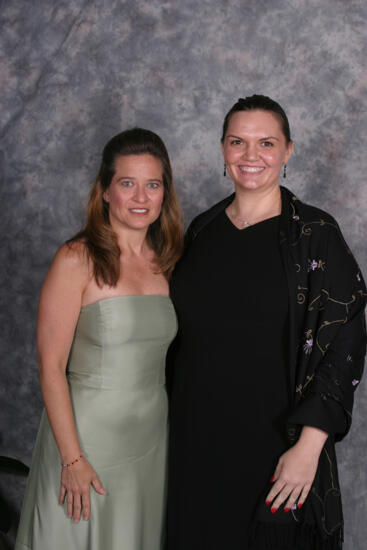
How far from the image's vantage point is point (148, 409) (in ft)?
7.06

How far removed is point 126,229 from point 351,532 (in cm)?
214

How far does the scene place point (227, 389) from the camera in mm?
2100

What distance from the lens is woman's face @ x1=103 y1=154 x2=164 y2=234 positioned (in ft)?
7.05

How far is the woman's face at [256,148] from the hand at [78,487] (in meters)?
1.16

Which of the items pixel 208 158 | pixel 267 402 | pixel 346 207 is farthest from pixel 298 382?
pixel 208 158

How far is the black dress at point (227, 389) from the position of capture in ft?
6.73

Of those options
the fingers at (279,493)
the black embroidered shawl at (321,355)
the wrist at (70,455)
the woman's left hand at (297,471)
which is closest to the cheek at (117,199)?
the black embroidered shawl at (321,355)

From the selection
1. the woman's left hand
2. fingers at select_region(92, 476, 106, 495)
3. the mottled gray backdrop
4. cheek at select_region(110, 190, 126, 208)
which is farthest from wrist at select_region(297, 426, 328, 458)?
the mottled gray backdrop

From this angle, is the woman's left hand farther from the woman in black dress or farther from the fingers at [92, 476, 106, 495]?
the fingers at [92, 476, 106, 495]

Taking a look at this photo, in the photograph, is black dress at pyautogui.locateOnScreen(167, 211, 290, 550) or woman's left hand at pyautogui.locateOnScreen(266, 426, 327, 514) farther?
black dress at pyautogui.locateOnScreen(167, 211, 290, 550)

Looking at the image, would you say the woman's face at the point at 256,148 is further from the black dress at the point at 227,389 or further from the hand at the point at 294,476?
the hand at the point at 294,476

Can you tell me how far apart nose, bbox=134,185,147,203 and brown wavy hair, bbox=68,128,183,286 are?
12cm

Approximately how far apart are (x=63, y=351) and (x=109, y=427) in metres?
0.32

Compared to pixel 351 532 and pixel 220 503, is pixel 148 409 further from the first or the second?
pixel 351 532
